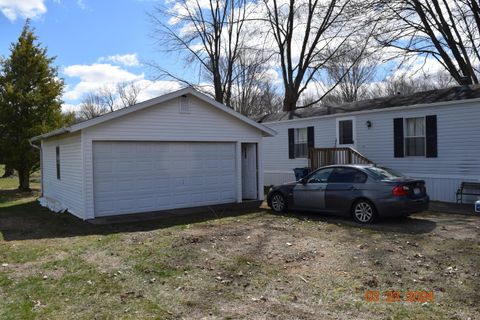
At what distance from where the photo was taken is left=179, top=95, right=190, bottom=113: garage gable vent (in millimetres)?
12992

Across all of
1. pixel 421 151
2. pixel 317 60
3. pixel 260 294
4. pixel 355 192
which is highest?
pixel 317 60

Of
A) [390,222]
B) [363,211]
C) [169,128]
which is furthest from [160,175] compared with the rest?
[390,222]

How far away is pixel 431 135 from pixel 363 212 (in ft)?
19.8

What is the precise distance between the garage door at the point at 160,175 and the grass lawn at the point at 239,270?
176cm

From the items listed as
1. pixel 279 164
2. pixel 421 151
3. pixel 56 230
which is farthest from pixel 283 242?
pixel 279 164

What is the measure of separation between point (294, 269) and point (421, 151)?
10.4 meters

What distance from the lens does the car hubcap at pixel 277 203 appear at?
1229 cm

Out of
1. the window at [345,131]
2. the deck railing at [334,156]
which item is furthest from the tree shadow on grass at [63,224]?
the window at [345,131]

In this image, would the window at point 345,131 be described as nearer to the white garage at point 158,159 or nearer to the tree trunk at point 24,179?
the white garage at point 158,159

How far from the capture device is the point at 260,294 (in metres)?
5.47

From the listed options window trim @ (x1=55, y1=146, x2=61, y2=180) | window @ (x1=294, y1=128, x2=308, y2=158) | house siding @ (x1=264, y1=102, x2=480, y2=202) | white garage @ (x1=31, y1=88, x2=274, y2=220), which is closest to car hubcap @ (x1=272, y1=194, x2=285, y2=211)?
white garage @ (x1=31, y1=88, x2=274, y2=220)

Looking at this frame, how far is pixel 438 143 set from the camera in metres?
14.4

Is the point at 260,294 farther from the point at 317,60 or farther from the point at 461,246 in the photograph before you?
Answer: the point at 317,60
